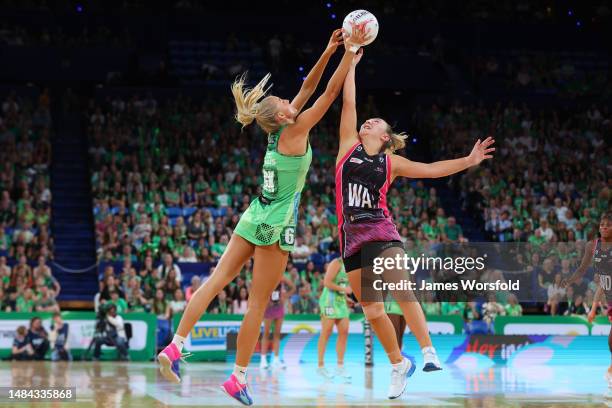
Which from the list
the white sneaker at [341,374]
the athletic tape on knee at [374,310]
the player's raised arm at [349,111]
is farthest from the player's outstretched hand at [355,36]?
the white sneaker at [341,374]

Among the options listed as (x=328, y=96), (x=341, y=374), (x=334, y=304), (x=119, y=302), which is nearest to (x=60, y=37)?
(x=119, y=302)

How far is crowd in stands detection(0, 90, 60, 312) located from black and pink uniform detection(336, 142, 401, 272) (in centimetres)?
1274

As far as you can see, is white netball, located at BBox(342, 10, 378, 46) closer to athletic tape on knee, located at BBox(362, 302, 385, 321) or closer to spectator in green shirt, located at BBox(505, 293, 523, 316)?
athletic tape on knee, located at BBox(362, 302, 385, 321)

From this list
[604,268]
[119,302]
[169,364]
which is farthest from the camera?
[119,302]

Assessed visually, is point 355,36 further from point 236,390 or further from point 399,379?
point 236,390

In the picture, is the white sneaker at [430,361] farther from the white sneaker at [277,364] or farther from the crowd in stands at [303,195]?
the crowd in stands at [303,195]

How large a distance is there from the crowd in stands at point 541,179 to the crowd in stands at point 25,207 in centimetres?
1154

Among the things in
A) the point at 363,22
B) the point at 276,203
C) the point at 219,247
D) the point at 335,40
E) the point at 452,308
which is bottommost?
the point at 452,308

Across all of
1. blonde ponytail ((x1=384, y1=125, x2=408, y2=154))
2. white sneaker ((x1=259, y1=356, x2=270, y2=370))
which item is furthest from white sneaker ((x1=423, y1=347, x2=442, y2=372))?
white sneaker ((x1=259, y1=356, x2=270, y2=370))

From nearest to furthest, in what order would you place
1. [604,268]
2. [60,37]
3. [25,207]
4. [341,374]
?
1. [604,268]
2. [341,374]
3. [25,207]
4. [60,37]

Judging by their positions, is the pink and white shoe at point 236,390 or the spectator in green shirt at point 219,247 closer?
the pink and white shoe at point 236,390

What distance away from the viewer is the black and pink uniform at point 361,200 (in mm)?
9289

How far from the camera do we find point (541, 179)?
93.4ft

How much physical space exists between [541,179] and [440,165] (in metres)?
20.1
